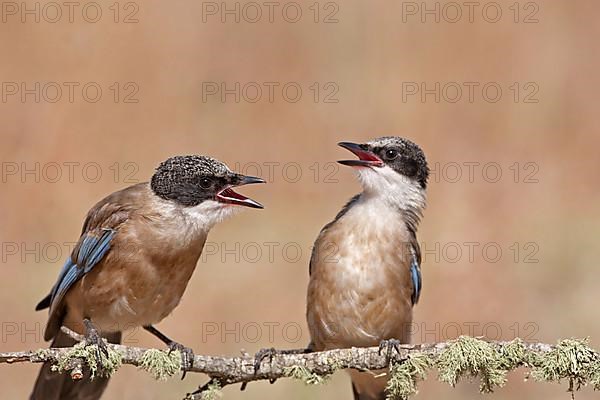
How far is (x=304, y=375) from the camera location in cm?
496

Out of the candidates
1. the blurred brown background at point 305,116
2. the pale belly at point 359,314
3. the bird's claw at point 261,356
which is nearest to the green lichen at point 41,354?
the bird's claw at point 261,356

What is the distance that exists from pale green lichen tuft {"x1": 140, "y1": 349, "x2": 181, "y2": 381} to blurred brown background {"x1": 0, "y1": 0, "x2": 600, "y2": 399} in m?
6.17

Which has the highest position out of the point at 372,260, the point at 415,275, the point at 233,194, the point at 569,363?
the point at 233,194

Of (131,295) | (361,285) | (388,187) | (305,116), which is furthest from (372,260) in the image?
(305,116)

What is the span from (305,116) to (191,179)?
6.79m

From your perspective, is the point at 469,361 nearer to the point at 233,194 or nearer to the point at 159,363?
the point at 159,363

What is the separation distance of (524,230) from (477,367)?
7.02 m

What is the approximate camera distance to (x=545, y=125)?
12.4 m

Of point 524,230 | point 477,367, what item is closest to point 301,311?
point 524,230

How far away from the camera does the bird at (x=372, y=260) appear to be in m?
5.85

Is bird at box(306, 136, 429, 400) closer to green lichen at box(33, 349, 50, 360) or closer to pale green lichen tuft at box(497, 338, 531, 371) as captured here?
pale green lichen tuft at box(497, 338, 531, 371)

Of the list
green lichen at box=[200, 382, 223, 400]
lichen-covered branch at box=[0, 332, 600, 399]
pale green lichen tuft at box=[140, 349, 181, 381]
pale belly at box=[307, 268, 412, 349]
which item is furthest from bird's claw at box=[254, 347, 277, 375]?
pale belly at box=[307, 268, 412, 349]

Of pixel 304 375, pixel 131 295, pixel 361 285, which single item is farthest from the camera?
pixel 361 285

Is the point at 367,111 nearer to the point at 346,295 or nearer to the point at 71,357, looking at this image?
the point at 346,295
